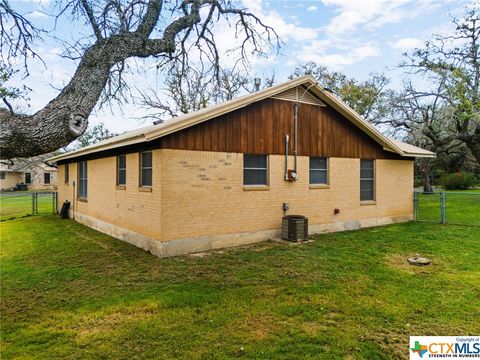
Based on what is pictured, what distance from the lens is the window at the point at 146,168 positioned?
836 cm

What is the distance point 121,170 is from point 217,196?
355 centimetres

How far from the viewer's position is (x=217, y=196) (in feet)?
27.6

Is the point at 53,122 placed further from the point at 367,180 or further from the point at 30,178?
the point at 30,178

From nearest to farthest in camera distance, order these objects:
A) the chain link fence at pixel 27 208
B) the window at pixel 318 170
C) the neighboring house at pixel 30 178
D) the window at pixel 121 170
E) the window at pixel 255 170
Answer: the window at pixel 255 170 → the window at pixel 121 170 → the window at pixel 318 170 → the chain link fence at pixel 27 208 → the neighboring house at pixel 30 178

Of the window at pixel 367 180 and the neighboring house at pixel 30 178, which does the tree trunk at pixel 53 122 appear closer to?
the window at pixel 367 180

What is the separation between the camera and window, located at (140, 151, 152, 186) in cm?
836

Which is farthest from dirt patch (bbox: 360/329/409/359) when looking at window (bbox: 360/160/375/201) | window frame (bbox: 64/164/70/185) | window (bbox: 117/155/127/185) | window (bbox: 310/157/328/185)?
window frame (bbox: 64/164/70/185)

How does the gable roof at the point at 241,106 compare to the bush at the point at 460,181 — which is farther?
the bush at the point at 460,181

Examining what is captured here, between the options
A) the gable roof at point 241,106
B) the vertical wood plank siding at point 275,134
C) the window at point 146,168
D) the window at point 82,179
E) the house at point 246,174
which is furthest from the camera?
the window at point 82,179

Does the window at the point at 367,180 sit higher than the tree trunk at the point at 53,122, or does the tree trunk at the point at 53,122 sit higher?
the tree trunk at the point at 53,122

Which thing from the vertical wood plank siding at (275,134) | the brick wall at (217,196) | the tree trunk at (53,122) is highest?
the vertical wood plank siding at (275,134)

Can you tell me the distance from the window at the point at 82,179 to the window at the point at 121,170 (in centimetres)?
415

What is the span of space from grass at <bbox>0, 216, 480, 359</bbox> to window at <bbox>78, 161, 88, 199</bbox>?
5150 millimetres

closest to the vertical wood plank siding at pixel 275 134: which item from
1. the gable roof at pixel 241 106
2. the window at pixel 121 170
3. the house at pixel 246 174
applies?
the house at pixel 246 174
